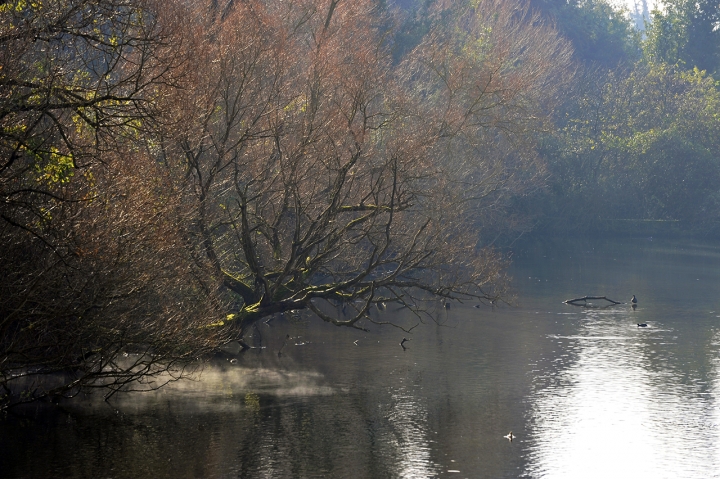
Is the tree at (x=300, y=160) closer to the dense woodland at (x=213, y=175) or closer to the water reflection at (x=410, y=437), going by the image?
the dense woodland at (x=213, y=175)

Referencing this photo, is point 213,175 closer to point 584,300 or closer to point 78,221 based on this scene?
point 78,221

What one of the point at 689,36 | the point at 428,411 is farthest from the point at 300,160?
the point at 689,36

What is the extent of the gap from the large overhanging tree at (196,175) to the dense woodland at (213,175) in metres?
0.10

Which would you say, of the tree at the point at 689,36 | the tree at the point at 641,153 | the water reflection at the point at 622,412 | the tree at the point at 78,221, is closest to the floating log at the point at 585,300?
the water reflection at the point at 622,412

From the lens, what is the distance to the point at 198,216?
30.0m

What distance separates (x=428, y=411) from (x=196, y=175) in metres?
11.8

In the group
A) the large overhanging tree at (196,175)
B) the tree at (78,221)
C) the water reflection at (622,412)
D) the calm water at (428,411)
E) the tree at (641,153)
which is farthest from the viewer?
the tree at (641,153)

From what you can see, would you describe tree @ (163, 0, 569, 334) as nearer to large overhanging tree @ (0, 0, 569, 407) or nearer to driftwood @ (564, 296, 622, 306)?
large overhanging tree @ (0, 0, 569, 407)

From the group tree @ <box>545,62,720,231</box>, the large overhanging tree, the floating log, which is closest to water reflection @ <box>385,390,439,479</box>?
the large overhanging tree

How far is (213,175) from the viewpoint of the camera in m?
30.9

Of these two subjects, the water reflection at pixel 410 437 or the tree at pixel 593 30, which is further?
the tree at pixel 593 30

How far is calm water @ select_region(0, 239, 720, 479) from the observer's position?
21422 millimetres

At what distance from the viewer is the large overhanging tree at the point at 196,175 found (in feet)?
61.7

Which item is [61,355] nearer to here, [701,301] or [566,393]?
[566,393]
